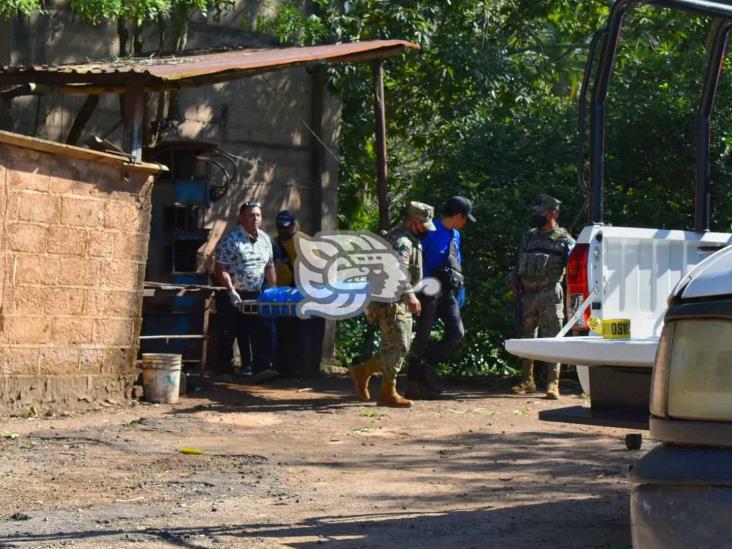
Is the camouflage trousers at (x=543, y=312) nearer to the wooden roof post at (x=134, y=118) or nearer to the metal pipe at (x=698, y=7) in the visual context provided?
the wooden roof post at (x=134, y=118)

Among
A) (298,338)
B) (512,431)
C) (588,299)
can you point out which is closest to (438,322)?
(298,338)

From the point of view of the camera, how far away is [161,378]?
11.3m

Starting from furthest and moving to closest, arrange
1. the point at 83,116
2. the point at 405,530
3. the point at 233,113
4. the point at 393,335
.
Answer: the point at 233,113, the point at 83,116, the point at 393,335, the point at 405,530

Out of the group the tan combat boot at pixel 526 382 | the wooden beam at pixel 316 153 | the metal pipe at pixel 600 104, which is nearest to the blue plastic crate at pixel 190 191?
the wooden beam at pixel 316 153

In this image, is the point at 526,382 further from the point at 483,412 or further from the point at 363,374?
the point at 363,374

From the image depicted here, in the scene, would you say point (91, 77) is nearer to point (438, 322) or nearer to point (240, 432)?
point (240, 432)

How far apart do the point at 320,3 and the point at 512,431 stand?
708cm

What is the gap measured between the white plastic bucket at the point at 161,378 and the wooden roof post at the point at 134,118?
1.79 metres

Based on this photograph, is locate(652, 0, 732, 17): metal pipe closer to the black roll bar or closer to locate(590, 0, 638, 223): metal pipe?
the black roll bar

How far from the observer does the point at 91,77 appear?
11227mm

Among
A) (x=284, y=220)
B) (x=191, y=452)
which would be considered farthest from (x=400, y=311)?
(x=284, y=220)

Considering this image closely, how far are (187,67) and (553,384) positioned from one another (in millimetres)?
4521

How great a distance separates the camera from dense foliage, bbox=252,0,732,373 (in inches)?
548

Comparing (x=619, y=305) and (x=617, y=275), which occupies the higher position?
(x=617, y=275)
